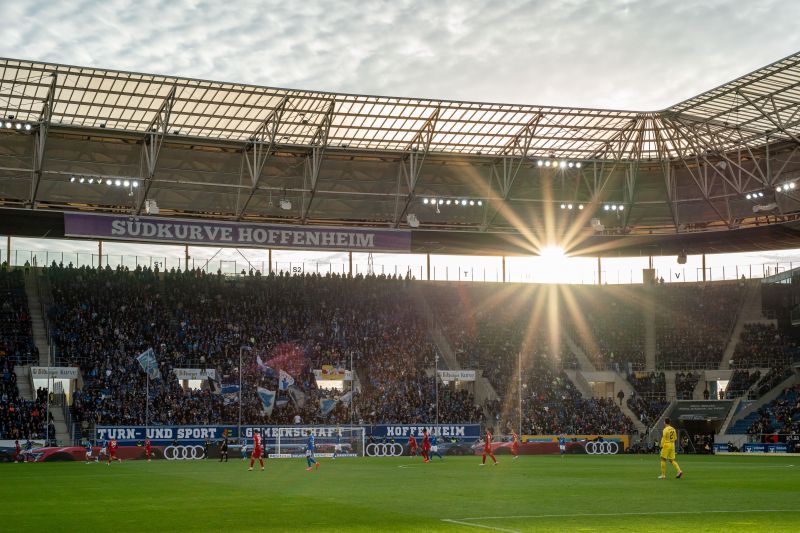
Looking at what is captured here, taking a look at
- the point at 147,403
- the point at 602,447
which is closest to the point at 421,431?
the point at 602,447

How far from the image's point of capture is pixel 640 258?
8144 centimetres

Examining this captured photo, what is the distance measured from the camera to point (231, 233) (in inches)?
2188

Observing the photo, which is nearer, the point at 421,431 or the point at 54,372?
the point at 54,372

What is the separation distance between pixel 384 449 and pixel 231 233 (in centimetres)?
1598

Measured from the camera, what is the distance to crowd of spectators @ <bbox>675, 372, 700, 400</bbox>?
223 ft

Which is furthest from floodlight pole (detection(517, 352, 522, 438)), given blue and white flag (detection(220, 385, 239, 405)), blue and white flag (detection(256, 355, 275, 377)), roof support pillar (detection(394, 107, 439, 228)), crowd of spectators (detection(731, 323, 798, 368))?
blue and white flag (detection(220, 385, 239, 405))

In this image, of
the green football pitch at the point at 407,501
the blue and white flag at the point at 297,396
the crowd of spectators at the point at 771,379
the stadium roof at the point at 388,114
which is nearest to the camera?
the green football pitch at the point at 407,501

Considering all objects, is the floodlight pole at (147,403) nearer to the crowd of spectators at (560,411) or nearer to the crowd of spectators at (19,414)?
the crowd of spectators at (19,414)

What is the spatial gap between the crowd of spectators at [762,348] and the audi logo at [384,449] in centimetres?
2746

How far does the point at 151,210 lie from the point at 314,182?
9.54 m

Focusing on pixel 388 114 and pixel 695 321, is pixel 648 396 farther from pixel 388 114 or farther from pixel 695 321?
pixel 388 114

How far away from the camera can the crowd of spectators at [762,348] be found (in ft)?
224

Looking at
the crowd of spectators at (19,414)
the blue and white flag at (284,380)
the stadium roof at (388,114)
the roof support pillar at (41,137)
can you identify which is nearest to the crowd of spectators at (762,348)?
the stadium roof at (388,114)

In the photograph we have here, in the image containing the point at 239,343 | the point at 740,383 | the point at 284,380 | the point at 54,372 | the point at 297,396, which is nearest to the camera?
the point at 54,372
